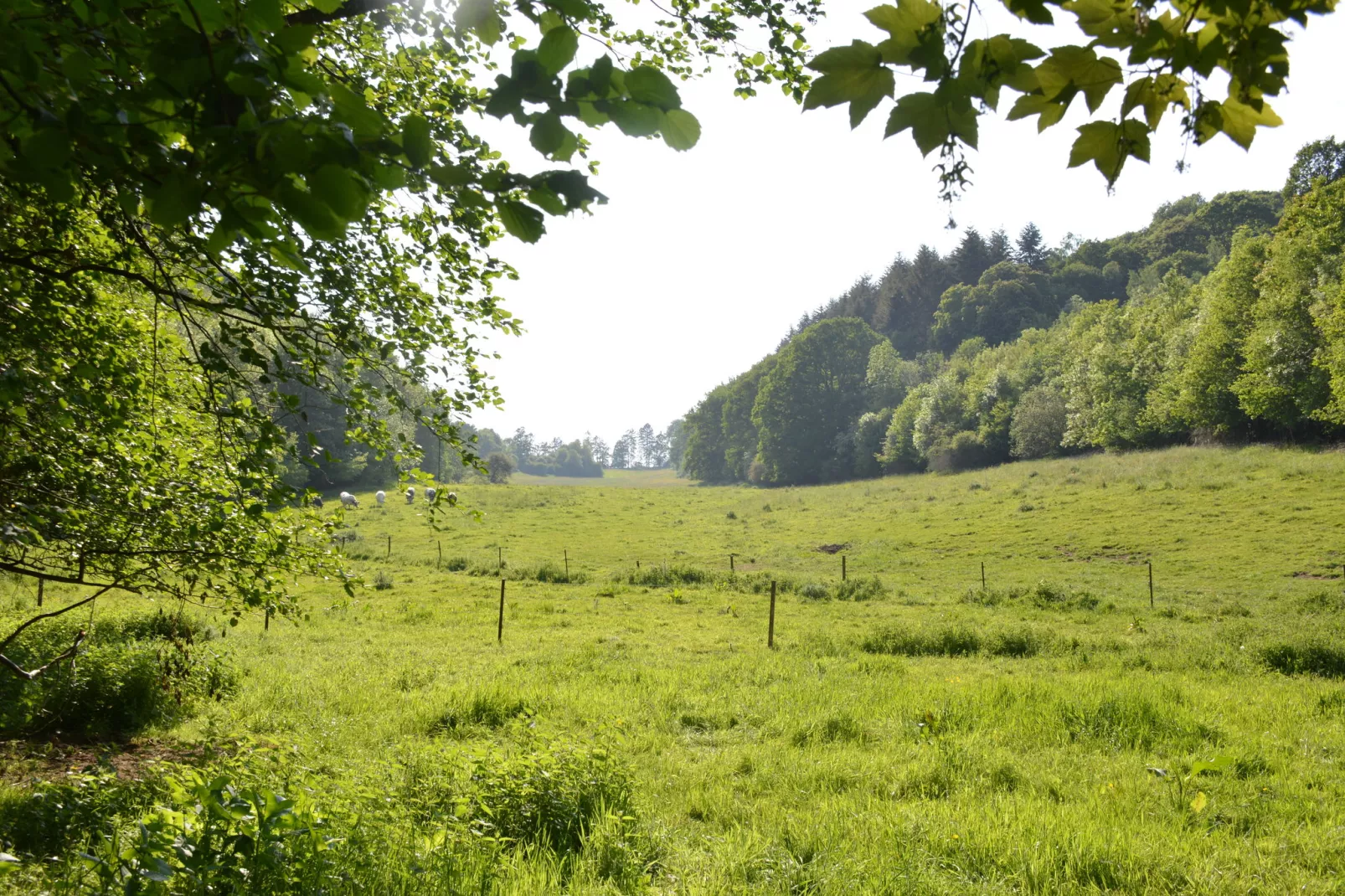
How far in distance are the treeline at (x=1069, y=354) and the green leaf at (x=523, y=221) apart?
130 feet

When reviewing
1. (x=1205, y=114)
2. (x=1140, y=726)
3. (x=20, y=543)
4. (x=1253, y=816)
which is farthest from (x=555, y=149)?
(x=1140, y=726)

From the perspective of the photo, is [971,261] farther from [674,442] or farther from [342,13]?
[342,13]

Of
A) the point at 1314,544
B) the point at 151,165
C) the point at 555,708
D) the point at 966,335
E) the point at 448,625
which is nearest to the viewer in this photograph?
the point at 151,165

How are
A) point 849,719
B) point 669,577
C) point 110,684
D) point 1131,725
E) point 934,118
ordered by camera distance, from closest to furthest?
point 934,118, point 110,684, point 1131,725, point 849,719, point 669,577

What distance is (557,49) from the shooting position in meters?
1.50

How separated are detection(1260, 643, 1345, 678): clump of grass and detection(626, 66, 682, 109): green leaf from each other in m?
14.9

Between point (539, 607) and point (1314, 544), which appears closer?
point (539, 607)

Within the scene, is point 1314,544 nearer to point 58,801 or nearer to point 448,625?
point 448,625

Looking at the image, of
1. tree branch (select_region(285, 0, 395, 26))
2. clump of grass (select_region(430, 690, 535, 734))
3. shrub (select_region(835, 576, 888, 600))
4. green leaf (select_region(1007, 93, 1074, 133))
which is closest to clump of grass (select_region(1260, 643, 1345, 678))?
shrub (select_region(835, 576, 888, 600))

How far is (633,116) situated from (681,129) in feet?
0.42

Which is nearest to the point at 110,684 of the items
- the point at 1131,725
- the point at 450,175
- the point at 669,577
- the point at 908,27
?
the point at 450,175

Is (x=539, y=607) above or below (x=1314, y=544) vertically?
below

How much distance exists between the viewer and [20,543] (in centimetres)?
407

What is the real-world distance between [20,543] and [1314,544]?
3233 centimetres
